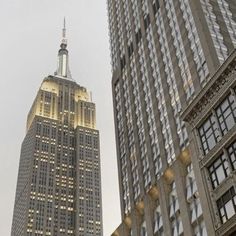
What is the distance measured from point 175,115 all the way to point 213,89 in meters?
33.6

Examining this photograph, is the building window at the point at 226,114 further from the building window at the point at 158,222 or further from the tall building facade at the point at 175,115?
the building window at the point at 158,222

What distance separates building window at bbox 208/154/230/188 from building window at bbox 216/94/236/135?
8.96 feet

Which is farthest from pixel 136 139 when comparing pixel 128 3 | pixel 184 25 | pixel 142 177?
pixel 128 3

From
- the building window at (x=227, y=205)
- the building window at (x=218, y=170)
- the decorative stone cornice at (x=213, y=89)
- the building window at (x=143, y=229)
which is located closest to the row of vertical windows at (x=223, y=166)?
the building window at (x=218, y=170)

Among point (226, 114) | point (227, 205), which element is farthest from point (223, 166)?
point (226, 114)

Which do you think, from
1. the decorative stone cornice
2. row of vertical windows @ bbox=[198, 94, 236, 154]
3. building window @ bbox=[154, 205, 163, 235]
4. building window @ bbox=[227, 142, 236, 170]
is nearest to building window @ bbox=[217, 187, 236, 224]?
building window @ bbox=[227, 142, 236, 170]

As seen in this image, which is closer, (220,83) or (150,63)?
(220,83)

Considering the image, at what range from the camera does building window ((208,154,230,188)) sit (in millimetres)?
46031

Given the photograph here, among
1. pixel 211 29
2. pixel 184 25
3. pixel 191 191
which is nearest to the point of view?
pixel 191 191

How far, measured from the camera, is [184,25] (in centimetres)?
8994

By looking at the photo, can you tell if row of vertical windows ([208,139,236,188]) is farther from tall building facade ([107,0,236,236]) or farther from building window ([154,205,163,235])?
building window ([154,205,163,235])

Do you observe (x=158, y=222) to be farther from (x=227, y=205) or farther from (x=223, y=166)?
(x=227, y=205)

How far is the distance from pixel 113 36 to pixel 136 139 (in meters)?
43.6

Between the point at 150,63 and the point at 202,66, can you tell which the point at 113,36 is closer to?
the point at 150,63
